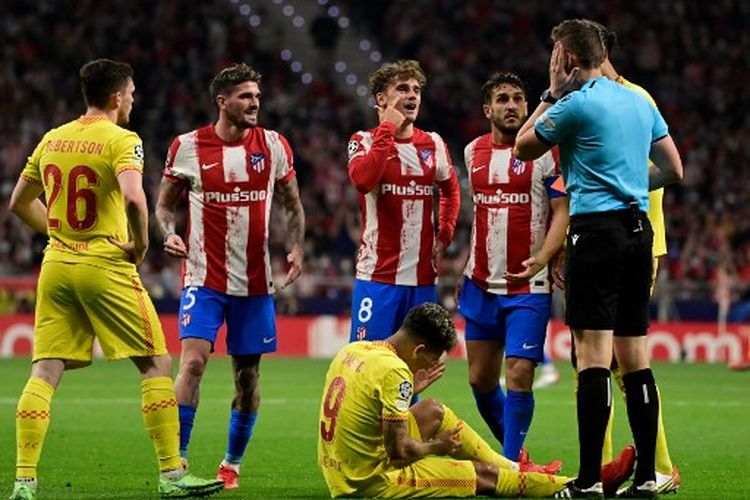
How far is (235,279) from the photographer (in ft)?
31.1

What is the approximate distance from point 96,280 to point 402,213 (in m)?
2.28

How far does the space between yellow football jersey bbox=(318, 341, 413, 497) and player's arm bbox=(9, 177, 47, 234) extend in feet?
6.27

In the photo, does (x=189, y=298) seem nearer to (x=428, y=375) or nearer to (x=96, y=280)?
(x=96, y=280)

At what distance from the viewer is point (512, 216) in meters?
9.44

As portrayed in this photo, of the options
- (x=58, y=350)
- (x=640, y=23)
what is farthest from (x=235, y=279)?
(x=640, y=23)

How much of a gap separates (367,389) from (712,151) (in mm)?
21302

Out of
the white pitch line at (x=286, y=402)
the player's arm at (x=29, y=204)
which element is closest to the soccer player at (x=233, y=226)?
the player's arm at (x=29, y=204)

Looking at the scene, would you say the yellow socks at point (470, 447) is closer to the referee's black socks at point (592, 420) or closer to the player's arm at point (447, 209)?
the referee's black socks at point (592, 420)

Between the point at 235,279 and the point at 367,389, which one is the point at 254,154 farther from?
the point at 367,389

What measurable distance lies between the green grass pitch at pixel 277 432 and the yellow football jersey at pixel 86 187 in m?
1.35

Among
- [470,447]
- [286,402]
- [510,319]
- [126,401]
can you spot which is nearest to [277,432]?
[286,402]

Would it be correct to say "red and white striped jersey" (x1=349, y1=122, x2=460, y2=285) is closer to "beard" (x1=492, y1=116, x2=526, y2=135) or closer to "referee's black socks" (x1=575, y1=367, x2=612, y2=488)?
"beard" (x1=492, y1=116, x2=526, y2=135)

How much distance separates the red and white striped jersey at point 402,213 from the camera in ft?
31.3

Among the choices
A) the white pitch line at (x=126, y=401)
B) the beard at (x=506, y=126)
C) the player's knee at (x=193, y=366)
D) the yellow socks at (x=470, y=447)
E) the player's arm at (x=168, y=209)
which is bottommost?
the white pitch line at (x=126, y=401)
